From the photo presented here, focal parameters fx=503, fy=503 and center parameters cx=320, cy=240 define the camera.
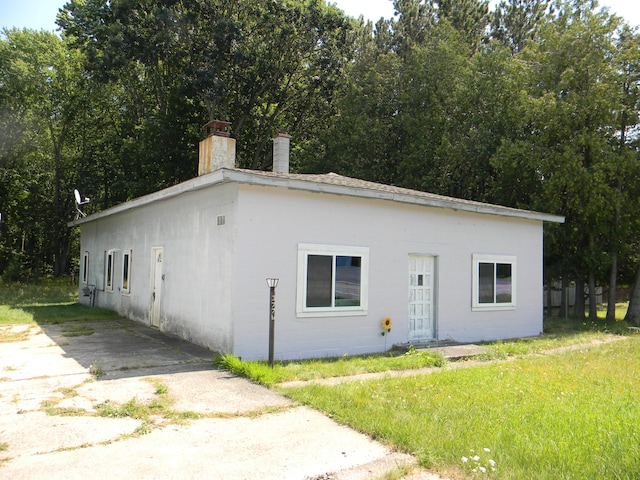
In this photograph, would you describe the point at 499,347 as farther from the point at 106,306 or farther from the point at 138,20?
the point at 138,20

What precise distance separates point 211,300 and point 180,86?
16393mm

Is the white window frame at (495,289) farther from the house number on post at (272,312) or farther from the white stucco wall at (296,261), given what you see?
the house number on post at (272,312)

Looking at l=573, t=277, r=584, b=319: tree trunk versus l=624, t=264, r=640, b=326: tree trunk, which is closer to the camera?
l=624, t=264, r=640, b=326: tree trunk

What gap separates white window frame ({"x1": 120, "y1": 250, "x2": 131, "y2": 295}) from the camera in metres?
14.2

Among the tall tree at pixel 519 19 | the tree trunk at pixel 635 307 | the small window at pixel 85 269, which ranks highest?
the tall tree at pixel 519 19

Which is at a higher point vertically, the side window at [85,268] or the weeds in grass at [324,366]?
the side window at [85,268]

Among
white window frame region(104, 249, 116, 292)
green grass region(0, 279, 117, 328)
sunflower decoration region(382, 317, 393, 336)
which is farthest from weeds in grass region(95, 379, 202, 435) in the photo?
white window frame region(104, 249, 116, 292)

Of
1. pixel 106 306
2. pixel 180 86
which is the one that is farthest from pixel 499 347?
pixel 180 86

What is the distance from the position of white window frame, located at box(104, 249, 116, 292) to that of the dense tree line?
9.11 metres

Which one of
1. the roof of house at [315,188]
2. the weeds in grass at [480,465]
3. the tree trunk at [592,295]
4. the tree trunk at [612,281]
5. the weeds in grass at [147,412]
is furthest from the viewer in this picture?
the tree trunk at [592,295]

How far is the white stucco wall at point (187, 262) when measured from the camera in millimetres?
8789

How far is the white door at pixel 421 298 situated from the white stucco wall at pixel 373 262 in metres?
0.17

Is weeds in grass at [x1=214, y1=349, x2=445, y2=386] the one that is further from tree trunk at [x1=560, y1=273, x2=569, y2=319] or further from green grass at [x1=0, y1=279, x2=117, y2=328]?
tree trunk at [x1=560, y1=273, x2=569, y2=319]

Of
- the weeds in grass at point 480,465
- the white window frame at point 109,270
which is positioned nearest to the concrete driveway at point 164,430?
the weeds in grass at point 480,465
